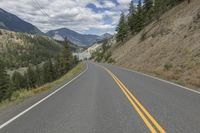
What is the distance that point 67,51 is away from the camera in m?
84.2

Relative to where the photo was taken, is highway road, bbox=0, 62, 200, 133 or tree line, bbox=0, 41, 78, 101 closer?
highway road, bbox=0, 62, 200, 133

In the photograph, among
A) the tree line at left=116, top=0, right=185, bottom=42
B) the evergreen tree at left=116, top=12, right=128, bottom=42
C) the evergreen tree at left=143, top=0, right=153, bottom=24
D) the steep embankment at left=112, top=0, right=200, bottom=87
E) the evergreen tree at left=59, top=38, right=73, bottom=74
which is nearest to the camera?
the steep embankment at left=112, top=0, right=200, bottom=87

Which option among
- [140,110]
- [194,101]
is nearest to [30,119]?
[140,110]

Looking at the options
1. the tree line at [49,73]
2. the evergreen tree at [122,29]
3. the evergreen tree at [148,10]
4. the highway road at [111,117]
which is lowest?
the tree line at [49,73]

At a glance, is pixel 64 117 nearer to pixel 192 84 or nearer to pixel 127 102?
pixel 127 102

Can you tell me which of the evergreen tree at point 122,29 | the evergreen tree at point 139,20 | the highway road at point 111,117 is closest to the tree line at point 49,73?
the evergreen tree at point 122,29

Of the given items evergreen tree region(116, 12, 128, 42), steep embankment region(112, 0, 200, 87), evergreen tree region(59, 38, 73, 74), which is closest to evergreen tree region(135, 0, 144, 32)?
evergreen tree region(116, 12, 128, 42)

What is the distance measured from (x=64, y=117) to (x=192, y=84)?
430 inches

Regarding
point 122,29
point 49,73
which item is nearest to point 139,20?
point 122,29

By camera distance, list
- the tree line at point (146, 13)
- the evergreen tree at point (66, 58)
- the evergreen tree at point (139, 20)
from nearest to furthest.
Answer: the tree line at point (146, 13)
the evergreen tree at point (139, 20)
the evergreen tree at point (66, 58)

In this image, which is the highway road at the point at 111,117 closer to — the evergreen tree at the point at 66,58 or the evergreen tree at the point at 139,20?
the evergreen tree at the point at 139,20

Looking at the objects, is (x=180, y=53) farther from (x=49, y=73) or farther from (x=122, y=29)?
(x=49, y=73)

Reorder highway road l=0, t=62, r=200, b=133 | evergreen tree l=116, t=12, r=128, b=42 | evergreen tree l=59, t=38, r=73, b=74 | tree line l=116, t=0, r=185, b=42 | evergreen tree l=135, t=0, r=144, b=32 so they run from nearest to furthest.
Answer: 1. highway road l=0, t=62, r=200, b=133
2. tree line l=116, t=0, r=185, b=42
3. evergreen tree l=135, t=0, r=144, b=32
4. evergreen tree l=59, t=38, r=73, b=74
5. evergreen tree l=116, t=12, r=128, b=42

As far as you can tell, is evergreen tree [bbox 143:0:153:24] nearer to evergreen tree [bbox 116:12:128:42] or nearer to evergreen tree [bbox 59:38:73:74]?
evergreen tree [bbox 116:12:128:42]
